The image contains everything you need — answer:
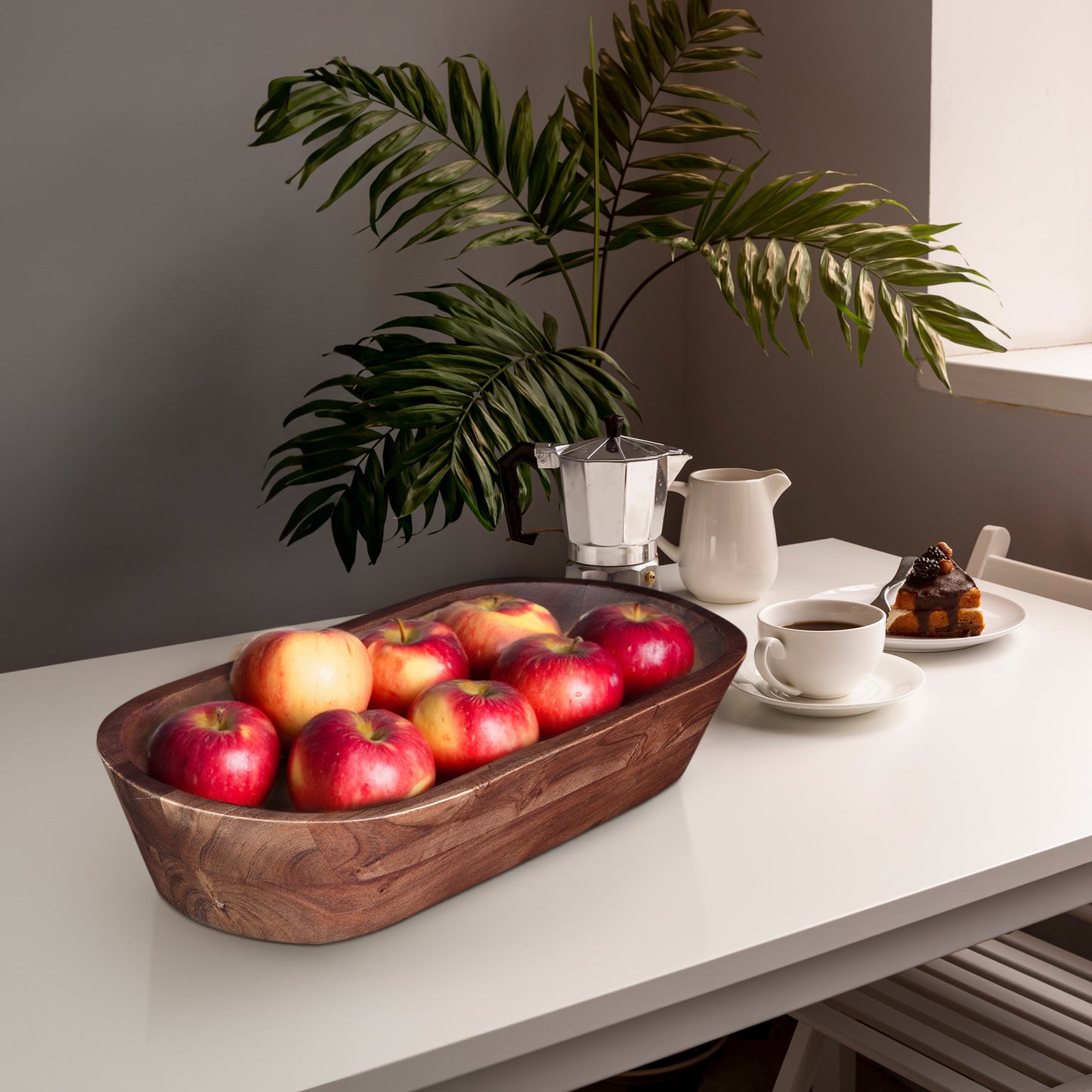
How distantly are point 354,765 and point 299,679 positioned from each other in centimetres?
13

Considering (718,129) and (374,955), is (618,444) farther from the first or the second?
(718,129)

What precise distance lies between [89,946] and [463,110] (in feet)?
4.65

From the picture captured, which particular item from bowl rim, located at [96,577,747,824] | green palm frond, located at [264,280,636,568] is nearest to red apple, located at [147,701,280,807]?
bowl rim, located at [96,577,747,824]

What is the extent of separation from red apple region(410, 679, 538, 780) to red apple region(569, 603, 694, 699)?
0.39ft

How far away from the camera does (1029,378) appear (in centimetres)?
172

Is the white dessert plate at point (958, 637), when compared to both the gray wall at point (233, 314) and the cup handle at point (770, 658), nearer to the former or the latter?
the cup handle at point (770, 658)

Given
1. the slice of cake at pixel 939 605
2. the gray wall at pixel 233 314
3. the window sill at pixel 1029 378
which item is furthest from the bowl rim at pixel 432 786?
the gray wall at pixel 233 314

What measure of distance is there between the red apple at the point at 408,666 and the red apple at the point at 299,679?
0.02 metres

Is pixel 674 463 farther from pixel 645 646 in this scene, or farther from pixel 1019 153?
pixel 1019 153

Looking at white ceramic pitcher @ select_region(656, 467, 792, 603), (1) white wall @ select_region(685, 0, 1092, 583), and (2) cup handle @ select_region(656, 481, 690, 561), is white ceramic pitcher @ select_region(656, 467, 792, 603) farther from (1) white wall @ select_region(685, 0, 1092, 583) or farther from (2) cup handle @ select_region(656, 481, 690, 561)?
(1) white wall @ select_region(685, 0, 1092, 583)

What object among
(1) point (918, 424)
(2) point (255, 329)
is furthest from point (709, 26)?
(2) point (255, 329)

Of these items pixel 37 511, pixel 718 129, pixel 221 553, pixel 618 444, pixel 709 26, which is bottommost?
pixel 221 553

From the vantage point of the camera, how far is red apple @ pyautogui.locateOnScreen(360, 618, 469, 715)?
2.52 feet

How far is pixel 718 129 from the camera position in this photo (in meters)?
1.80
